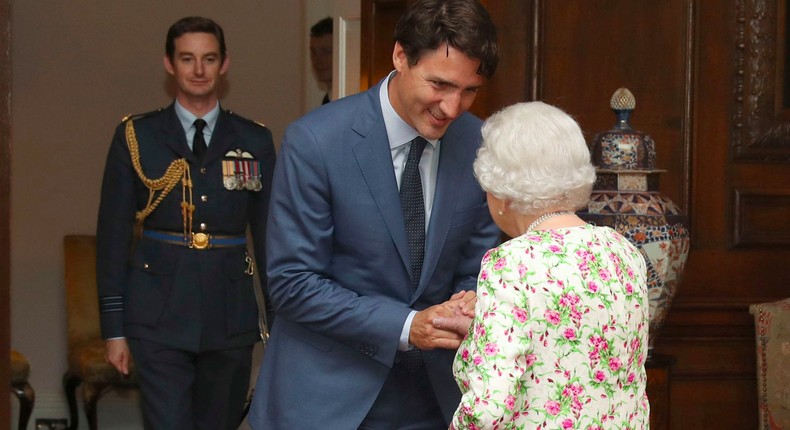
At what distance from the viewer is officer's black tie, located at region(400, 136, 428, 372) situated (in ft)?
8.24

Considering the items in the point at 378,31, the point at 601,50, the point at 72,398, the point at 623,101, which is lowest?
the point at 72,398

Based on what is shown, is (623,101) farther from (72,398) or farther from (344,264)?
(72,398)

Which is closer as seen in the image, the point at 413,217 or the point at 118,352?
the point at 413,217

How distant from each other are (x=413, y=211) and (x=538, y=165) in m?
0.45

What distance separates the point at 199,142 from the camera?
4301mm

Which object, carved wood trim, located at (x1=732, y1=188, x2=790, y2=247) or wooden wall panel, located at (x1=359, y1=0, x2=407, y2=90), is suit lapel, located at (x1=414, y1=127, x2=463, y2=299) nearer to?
carved wood trim, located at (x1=732, y1=188, x2=790, y2=247)

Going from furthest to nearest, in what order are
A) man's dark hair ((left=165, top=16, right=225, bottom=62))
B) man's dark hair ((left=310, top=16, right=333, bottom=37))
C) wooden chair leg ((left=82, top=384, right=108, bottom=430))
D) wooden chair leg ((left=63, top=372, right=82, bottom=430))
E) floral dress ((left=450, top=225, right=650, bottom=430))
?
man's dark hair ((left=310, top=16, right=333, bottom=37))
wooden chair leg ((left=63, top=372, right=82, bottom=430))
wooden chair leg ((left=82, top=384, right=108, bottom=430))
man's dark hair ((left=165, top=16, right=225, bottom=62))
floral dress ((left=450, top=225, right=650, bottom=430))

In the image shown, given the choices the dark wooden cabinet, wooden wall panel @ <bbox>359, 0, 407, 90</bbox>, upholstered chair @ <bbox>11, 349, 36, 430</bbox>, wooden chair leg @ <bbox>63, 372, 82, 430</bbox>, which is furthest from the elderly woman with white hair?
wooden chair leg @ <bbox>63, 372, 82, 430</bbox>

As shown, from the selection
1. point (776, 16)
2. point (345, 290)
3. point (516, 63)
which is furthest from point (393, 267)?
point (776, 16)

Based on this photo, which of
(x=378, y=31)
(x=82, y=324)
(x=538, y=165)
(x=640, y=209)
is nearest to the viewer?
(x=538, y=165)

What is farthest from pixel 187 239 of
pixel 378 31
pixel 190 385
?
pixel 378 31

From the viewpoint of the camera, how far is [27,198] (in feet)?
20.7

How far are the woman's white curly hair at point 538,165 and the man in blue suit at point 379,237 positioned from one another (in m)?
0.26

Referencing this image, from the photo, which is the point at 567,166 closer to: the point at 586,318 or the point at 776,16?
A: the point at 586,318
